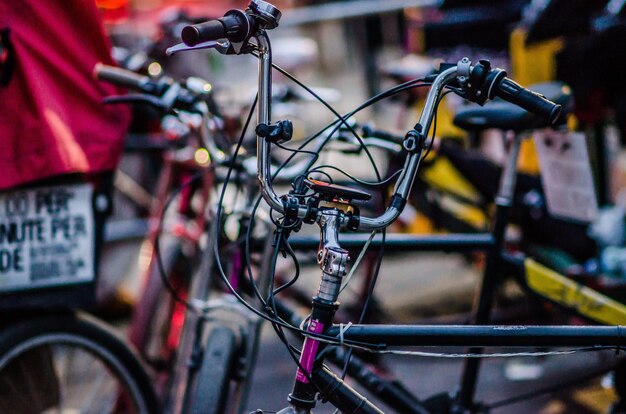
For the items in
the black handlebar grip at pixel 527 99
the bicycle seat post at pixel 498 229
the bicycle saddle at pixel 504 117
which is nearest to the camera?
the black handlebar grip at pixel 527 99

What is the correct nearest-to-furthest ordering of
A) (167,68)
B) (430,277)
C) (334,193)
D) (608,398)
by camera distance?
(334,193) → (608,398) → (167,68) → (430,277)

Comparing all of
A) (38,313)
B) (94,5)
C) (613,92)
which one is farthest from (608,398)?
(94,5)

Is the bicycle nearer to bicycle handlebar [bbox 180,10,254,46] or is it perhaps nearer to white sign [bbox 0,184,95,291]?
bicycle handlebar [bbox 180,10,254,46]

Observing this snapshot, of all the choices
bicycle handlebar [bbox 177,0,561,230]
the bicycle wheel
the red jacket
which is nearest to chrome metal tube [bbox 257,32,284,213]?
bicycle handlebar [bbox 177,0,561,230]

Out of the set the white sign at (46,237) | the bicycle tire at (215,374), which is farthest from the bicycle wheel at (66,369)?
the bicycle tire at (215,374)

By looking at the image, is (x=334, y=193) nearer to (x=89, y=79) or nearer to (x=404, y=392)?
(x=404, y=392)

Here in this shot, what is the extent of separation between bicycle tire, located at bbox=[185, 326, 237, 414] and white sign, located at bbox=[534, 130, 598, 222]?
137 centimetres

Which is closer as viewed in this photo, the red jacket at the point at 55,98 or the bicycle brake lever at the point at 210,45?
the bicycle brake lever at the point at 210,45

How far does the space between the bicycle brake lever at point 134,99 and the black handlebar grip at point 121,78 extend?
0.07 metres

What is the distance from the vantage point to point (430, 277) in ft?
18.7

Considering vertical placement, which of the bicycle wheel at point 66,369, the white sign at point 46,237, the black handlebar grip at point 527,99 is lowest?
the bicycle wheel at point 66,369

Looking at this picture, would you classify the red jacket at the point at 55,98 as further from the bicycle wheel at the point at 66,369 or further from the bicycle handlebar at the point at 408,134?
the bicycle handlebar at the point at 408,134

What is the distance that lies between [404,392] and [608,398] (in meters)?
1.64

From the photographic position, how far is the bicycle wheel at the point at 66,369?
104 inches
